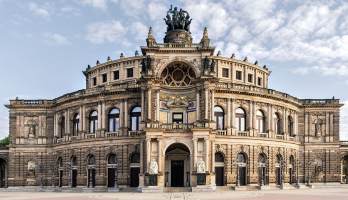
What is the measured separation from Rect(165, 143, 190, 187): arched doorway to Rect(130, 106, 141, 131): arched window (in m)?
7.00

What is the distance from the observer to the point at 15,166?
8356cm

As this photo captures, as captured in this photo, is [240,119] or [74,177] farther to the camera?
[74,177]

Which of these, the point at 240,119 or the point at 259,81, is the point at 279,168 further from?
the point at 259,81

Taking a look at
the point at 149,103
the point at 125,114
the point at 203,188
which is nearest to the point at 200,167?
the point at 203,188

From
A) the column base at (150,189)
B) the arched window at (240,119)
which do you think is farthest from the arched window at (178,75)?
the column base at (150,189)

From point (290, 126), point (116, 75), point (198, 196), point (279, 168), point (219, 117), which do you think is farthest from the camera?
point (290, 126)

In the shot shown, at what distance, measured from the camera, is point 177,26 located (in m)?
74.9

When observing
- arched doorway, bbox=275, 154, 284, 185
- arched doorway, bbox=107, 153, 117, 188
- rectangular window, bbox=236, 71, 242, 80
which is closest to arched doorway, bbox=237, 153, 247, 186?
arched doorway, bbox=275, 154, 284, 185

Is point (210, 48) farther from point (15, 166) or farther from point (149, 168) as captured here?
point (15, 166)

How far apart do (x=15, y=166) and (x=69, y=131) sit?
12510 millimetres

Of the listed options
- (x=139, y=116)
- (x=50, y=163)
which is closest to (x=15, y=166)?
(x=50, y=163)

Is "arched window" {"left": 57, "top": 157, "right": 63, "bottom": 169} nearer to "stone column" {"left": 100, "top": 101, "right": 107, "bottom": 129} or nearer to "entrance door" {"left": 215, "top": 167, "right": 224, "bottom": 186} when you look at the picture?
"stone column" {"left": 100, "top": 101, "right": 107, "bottom": 129}

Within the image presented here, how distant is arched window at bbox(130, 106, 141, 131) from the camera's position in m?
72.4

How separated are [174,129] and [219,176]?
11.4 m
